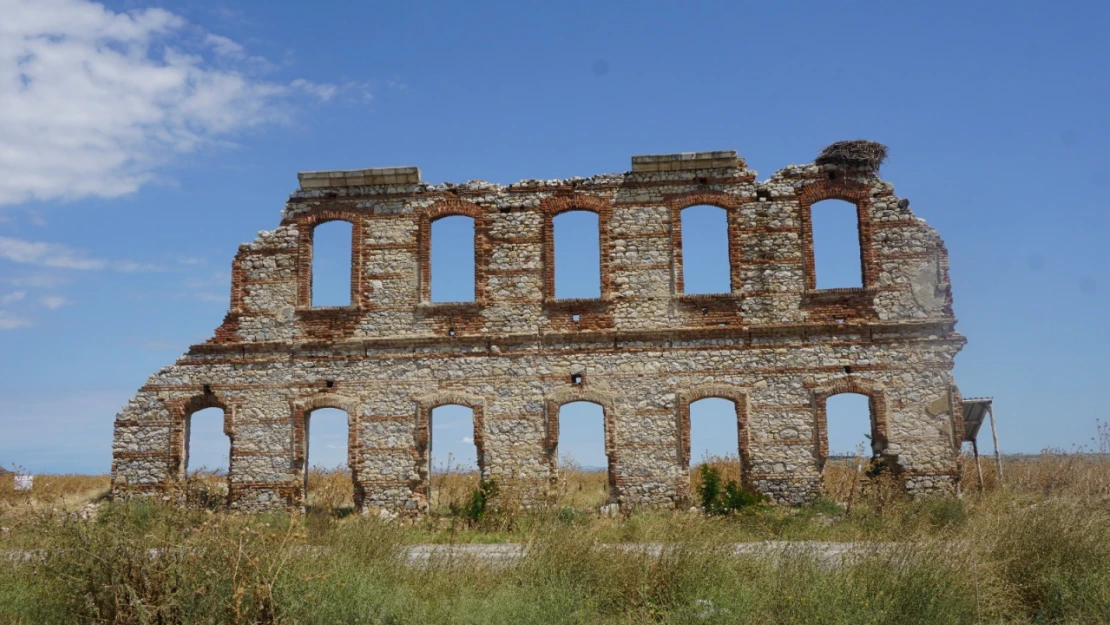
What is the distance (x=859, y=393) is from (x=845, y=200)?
385 cm

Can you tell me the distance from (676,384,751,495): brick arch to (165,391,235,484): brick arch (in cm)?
879

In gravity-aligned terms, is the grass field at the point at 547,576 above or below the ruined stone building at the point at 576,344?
below

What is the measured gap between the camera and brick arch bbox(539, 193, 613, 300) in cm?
1689

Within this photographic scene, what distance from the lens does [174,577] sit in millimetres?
7012

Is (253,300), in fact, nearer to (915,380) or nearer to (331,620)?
(331,620)

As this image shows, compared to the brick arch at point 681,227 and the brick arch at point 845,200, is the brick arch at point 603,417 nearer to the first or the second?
the brick arch at point 681,227

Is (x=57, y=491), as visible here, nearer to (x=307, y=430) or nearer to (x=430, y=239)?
(x=307, y=430)

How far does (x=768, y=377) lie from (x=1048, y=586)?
313 inches

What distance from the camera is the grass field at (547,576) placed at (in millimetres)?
7055

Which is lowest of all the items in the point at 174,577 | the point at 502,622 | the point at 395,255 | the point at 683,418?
the point at 502,622

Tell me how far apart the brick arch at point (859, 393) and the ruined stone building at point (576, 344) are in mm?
36

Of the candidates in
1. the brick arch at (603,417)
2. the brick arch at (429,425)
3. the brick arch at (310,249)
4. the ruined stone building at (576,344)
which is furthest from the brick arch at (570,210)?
the brick arch at (310,249)

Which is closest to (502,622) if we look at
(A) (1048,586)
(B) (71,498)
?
(A) (1048,586)

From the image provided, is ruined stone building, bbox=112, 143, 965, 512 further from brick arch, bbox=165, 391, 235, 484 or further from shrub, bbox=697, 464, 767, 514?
shrub, bbox=697, 464, 767, 514
